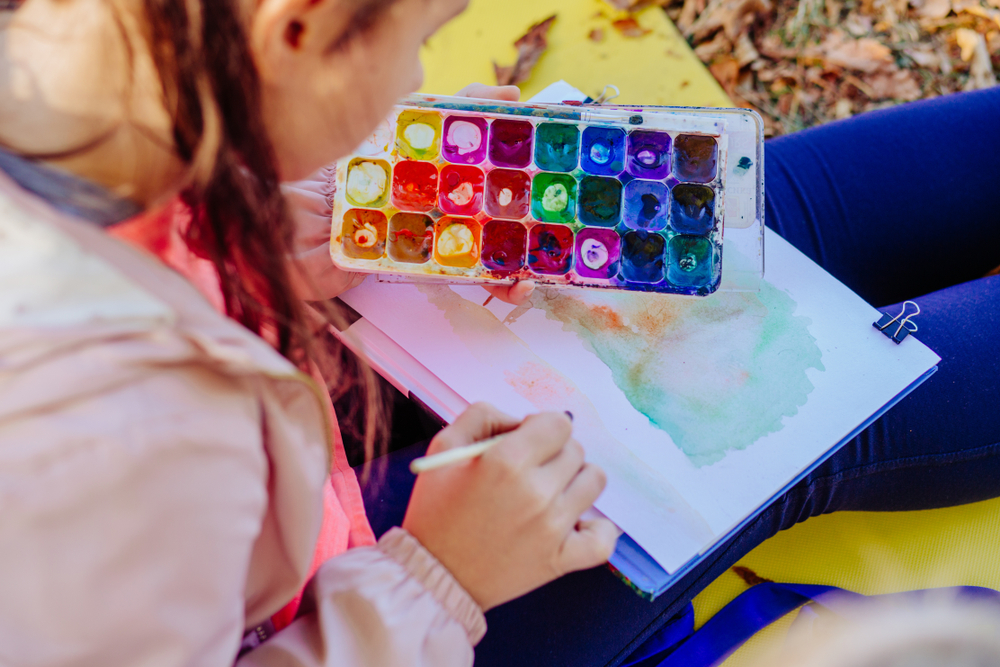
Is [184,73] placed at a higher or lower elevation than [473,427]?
higher

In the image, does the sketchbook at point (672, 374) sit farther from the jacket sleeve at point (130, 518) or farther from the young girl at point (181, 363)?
the jacket sleeve at point (130, 518)

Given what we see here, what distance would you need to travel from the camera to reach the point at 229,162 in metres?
0.59

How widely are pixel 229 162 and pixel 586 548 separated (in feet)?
1.91

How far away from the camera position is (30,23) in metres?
0.57

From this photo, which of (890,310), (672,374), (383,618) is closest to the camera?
(383,618)

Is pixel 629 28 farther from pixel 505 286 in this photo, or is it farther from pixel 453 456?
pixel 453 456

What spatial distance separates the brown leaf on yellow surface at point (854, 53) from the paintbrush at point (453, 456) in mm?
1868

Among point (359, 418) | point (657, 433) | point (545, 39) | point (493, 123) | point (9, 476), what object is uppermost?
point (545, 39)

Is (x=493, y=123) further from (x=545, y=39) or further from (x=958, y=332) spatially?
(x=958, y=332)

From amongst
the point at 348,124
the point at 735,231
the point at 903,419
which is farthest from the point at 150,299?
the point at 903,419

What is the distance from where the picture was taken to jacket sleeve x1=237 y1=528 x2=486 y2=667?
68 centimetres

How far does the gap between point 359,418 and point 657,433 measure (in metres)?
0.50

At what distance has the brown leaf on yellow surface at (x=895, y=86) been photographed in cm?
190

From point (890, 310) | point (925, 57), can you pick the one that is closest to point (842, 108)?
point (925, 57)
